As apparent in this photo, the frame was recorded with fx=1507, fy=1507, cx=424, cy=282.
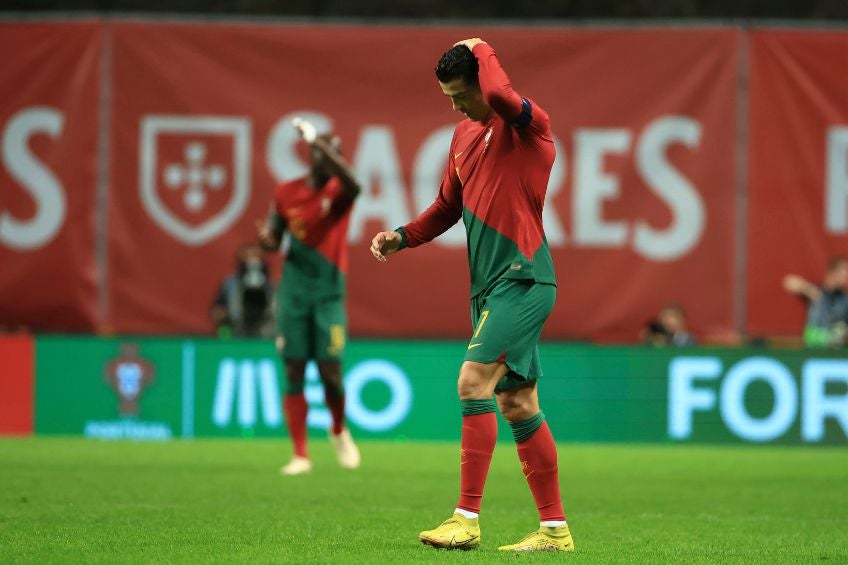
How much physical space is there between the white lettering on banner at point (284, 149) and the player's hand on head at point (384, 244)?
10.7m

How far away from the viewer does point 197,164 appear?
17.7 meters

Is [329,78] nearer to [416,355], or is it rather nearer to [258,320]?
[258,320]

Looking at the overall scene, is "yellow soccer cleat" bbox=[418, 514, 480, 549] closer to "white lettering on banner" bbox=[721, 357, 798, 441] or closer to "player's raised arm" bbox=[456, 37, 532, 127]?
"player's raised arm" bbox=[456, 37, 532, 127]

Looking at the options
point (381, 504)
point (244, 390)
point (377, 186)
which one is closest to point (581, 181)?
point (377, 186)

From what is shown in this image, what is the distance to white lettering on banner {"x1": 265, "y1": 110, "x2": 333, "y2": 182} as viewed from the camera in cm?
1767

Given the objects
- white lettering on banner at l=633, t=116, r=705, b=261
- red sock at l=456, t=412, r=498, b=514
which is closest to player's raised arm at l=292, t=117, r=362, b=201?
red sock at l=456, t=412, r=498, b=514

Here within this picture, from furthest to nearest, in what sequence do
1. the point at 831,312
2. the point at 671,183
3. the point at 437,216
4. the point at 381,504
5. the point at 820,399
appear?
1. the point at 671,183
2. the point at 831,312
3. the point at 820,399
4. the point at 381,504
5. the point at 437,216

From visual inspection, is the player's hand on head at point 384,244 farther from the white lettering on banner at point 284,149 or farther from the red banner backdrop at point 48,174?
the red banner backdrop at point 48,174

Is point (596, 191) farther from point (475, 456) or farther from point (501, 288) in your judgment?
point (475, 456)

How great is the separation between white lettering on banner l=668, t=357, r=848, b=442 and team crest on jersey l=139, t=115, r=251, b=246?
6.12 meters

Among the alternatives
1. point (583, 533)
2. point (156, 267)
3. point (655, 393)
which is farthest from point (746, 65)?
point (583, 533)

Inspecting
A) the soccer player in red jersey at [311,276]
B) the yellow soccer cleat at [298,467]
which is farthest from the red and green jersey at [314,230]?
the yellow soccer cleat at [298,467]

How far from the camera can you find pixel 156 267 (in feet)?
58.0

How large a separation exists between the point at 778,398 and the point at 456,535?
28.5ft
